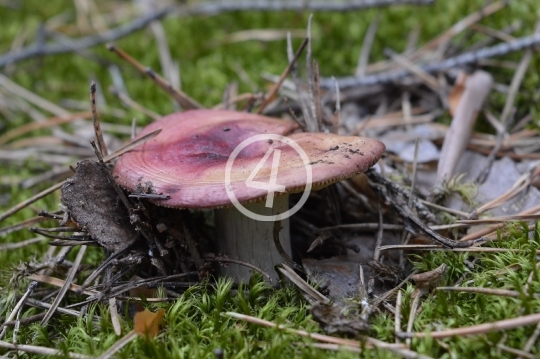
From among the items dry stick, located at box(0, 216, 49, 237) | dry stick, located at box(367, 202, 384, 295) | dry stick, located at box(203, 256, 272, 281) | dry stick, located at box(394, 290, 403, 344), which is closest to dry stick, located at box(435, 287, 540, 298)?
dry stick, located at box(394, 290, 403, 344)

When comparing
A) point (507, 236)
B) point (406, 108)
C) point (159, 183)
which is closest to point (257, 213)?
point (159, 183)

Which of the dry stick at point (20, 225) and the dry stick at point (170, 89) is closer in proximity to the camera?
the dry stick at point (20, 225)

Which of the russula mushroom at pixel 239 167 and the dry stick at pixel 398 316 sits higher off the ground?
the russula mushroom at pixel 239 167

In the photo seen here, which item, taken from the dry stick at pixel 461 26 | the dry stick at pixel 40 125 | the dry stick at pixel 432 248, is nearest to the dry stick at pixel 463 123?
the dry stick at pixel 432 248

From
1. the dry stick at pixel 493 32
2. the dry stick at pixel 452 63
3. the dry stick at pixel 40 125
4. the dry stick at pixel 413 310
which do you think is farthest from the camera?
the dry stick at pixel 40 125

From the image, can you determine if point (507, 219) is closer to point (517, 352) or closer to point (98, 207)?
point (517, 352)

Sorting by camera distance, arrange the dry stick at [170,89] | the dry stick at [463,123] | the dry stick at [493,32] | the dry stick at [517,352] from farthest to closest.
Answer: the dry stick at [493,32]
the dry stick at [170,89]
the dry stick at [463,123]
the dry stick at [517,352]

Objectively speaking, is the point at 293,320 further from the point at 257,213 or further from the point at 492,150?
the point at 492,150

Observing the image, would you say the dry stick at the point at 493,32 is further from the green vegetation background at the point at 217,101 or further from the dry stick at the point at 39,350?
the dry stick at the point at 39,350
